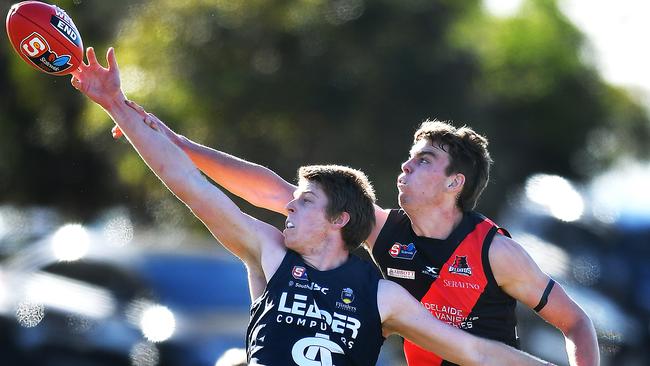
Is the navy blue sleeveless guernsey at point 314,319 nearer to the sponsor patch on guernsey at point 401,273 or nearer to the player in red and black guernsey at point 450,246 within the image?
the player in red and black guernsey at point 450,246

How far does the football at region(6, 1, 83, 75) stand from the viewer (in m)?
5.37

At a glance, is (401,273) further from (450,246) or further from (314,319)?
(314,319)

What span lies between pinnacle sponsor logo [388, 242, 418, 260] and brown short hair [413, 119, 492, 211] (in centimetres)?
34

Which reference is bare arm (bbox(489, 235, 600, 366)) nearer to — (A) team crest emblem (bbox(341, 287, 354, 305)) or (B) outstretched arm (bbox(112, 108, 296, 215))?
(A) team crest emblem (bbox(341, 287, 354, 305))

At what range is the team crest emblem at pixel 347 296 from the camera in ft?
16.0

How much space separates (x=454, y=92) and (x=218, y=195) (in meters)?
10.2

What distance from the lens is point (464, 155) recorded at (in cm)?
589

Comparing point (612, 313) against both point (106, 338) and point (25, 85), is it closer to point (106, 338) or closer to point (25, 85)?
A: point (106, 338)

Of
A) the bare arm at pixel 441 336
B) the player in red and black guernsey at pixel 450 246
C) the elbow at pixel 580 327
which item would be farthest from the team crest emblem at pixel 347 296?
the elbow at pixel 580 327

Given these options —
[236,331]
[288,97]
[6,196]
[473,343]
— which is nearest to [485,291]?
[473,343]

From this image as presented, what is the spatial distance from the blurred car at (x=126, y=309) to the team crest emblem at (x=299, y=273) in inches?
165

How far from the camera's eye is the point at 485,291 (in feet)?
18.3


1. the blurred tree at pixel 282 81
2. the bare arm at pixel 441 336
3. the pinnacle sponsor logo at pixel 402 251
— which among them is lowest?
the bare arm at pixel 441 336

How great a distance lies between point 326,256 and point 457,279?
0.89m
